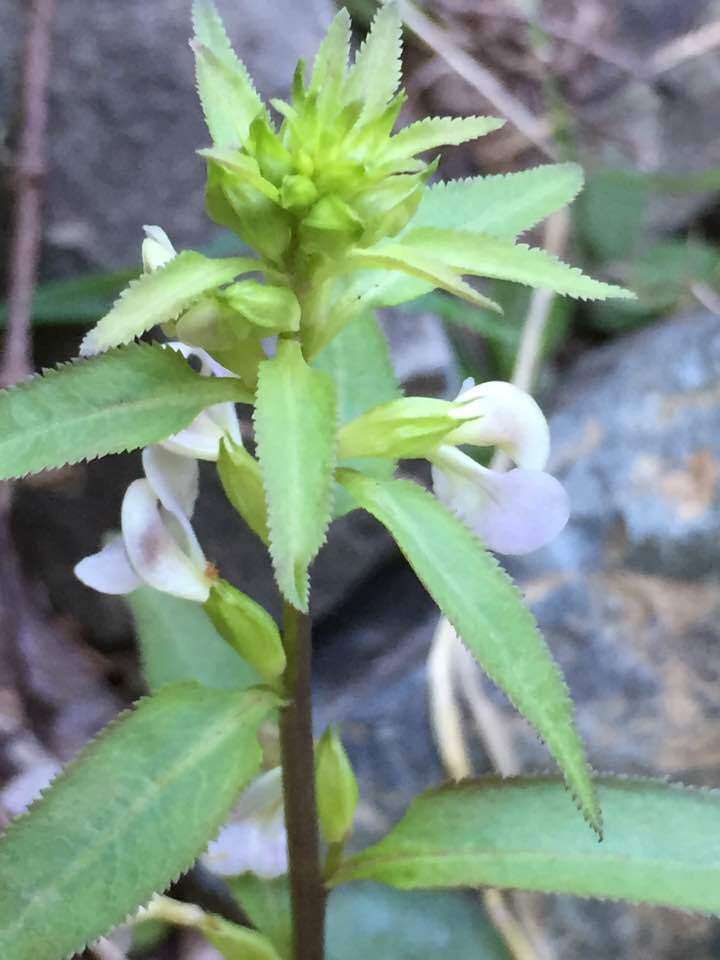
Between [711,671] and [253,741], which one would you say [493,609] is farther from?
[711,671]

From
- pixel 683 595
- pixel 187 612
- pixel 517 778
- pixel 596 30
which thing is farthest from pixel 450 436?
pixel 596 30

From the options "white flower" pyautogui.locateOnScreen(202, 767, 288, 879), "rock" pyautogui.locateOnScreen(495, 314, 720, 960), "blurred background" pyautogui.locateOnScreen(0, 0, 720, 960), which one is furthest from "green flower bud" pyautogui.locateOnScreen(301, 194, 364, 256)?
"rock" pyautogui.locateOnScreen(495, 314, 720, 960)

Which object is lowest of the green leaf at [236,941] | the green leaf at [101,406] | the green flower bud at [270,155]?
the green leaf at [236,941]

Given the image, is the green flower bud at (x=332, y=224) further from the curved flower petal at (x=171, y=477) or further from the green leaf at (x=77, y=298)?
the green leaf at (x=77, y=298)

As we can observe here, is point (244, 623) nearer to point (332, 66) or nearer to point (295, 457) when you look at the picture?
point (295, 457)

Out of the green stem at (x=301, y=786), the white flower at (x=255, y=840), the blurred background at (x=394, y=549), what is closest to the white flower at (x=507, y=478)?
the green stem at (x=301, y=786)

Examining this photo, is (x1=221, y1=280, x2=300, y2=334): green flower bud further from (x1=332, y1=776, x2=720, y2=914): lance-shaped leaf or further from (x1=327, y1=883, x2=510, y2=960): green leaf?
(x1=327, y1=883, x2=510, y2=960): green leaf

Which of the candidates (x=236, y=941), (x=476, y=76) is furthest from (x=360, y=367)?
(x=476, y=76)
